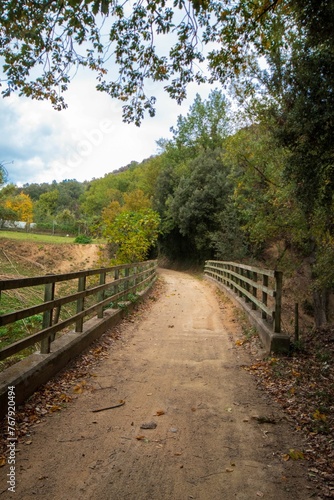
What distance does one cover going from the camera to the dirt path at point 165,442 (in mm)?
2715

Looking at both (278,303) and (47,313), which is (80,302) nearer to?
(47,313)

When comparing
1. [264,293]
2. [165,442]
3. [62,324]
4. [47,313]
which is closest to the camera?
[165,442]

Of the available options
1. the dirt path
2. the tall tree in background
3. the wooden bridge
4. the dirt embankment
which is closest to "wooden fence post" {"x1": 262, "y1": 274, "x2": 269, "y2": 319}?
the wooden bridge

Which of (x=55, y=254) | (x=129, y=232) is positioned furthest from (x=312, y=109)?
(x=55, y=254)

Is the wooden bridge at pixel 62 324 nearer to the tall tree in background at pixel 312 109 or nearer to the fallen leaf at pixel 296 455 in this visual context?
the tall tree in background at pixel 312 109

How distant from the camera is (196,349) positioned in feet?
22.4

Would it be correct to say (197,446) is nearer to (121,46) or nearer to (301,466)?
(301,466)

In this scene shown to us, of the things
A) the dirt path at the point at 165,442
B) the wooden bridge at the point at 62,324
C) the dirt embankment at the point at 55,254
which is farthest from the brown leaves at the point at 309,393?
the dirt embankment at the point at 55,254

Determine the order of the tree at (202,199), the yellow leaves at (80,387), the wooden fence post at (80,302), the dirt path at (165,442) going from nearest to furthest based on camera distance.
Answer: the dirt path at (165,442), the yellow leaves at (80,387), the wooden fence post at (80,302), the tree at (202,199)

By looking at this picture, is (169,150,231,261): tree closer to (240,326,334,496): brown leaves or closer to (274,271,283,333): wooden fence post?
(274,271,283,333): wooden fence post

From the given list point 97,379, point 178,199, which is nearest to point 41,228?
point 178,199

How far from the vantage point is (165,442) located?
11.1 ft

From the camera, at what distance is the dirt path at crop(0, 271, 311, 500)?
271 cm

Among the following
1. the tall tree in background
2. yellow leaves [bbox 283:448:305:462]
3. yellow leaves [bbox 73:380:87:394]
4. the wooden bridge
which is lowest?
yellow leaves [bbox 73:380:87:394]
